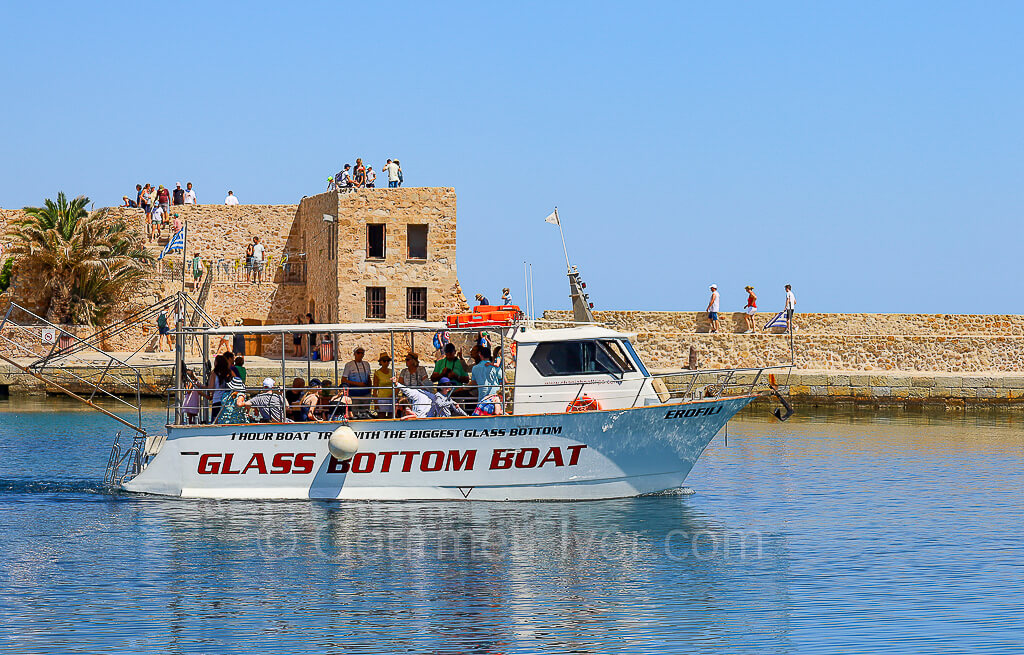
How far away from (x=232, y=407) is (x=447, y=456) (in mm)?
2967

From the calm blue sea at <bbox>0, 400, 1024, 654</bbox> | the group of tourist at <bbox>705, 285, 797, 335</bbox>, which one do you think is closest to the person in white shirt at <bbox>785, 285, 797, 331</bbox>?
the group of tourist at <bbox>705, 285, 797, 335</bbox>

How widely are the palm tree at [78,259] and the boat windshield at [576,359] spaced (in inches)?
1027

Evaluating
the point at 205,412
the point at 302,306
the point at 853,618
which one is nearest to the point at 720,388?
the point at 853,618

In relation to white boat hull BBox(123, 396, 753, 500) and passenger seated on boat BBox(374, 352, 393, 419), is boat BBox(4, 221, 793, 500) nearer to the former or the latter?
white boat hull BBox(123, 396, 753, 500)

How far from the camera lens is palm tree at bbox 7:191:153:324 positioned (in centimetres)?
3956

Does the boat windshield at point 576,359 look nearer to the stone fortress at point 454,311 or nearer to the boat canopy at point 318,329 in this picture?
the boat canopy at point 318,329

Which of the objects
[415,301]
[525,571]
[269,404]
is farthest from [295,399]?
[415,301]

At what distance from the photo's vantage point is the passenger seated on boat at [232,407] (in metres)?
17.0

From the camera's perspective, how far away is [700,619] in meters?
12.4

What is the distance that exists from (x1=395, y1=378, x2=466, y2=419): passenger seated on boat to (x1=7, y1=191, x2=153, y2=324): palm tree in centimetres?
2553

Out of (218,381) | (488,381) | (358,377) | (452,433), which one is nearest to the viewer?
(452,433)

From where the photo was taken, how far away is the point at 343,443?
1642 centimetres

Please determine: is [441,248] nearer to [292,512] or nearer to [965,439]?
[965,439]

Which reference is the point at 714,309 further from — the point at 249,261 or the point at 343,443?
the point at 343,443
